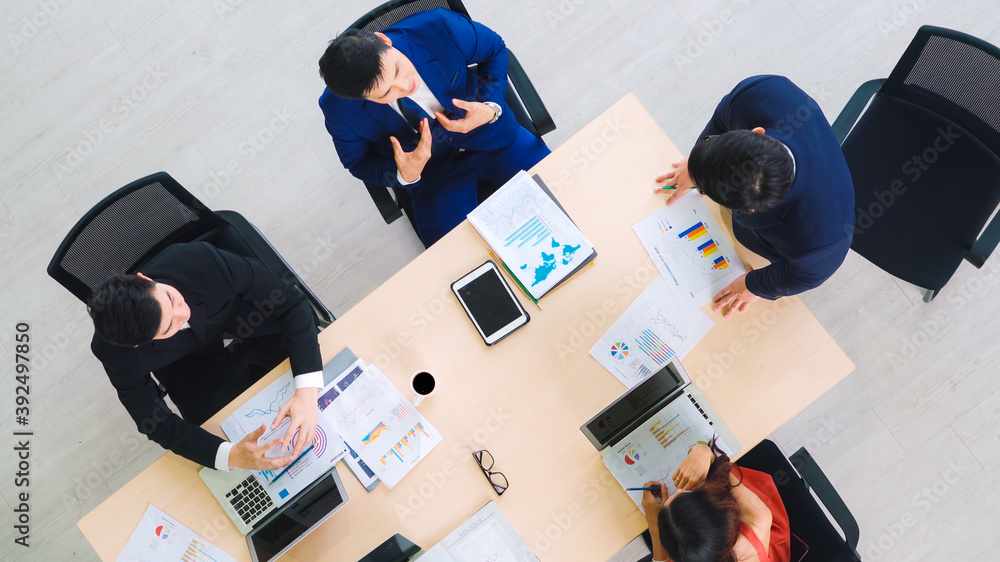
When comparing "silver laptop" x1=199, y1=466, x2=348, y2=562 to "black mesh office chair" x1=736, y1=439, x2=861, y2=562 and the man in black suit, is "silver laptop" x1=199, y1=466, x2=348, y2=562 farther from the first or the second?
"black mesh office chair" x1=736, y1=439, x2=861, y2=562

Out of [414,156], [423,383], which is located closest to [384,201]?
[414,156]

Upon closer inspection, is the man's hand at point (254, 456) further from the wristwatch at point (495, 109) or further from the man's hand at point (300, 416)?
the wristwatch at point (495, 109)

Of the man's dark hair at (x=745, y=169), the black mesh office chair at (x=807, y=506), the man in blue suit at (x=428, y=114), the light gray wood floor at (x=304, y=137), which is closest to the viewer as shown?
the man's dark hair at (x=745, y=169)

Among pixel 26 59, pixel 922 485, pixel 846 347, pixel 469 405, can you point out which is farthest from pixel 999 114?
pixel 26 59

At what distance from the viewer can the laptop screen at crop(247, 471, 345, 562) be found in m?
1.60

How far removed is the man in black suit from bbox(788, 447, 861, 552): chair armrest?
1.47 m

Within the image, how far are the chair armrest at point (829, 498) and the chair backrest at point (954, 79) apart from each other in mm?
1172

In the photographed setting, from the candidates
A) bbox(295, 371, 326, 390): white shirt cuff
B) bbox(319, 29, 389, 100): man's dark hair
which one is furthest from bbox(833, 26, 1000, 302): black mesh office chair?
bbox(295, 371, 326, 390): white shirt cuff

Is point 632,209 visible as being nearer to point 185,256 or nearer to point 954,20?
point 185,256

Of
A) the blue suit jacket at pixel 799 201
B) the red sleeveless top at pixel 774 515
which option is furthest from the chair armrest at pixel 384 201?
the red sleeveless top at pixel 774 515

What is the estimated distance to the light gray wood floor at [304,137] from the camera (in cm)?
249

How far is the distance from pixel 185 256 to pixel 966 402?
300 centimetres

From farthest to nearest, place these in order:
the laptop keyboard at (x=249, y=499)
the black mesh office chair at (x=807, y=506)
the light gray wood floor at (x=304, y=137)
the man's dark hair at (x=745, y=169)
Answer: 1. the light gray wood floor at (x=304, y=137)
2. the black mesh office chair at (x=807, y=506)
3. the laptop keyboard at (x=249, y=499)
4. the man's dark hair at (x=745, y=169)

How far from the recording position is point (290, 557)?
1.68 meters
